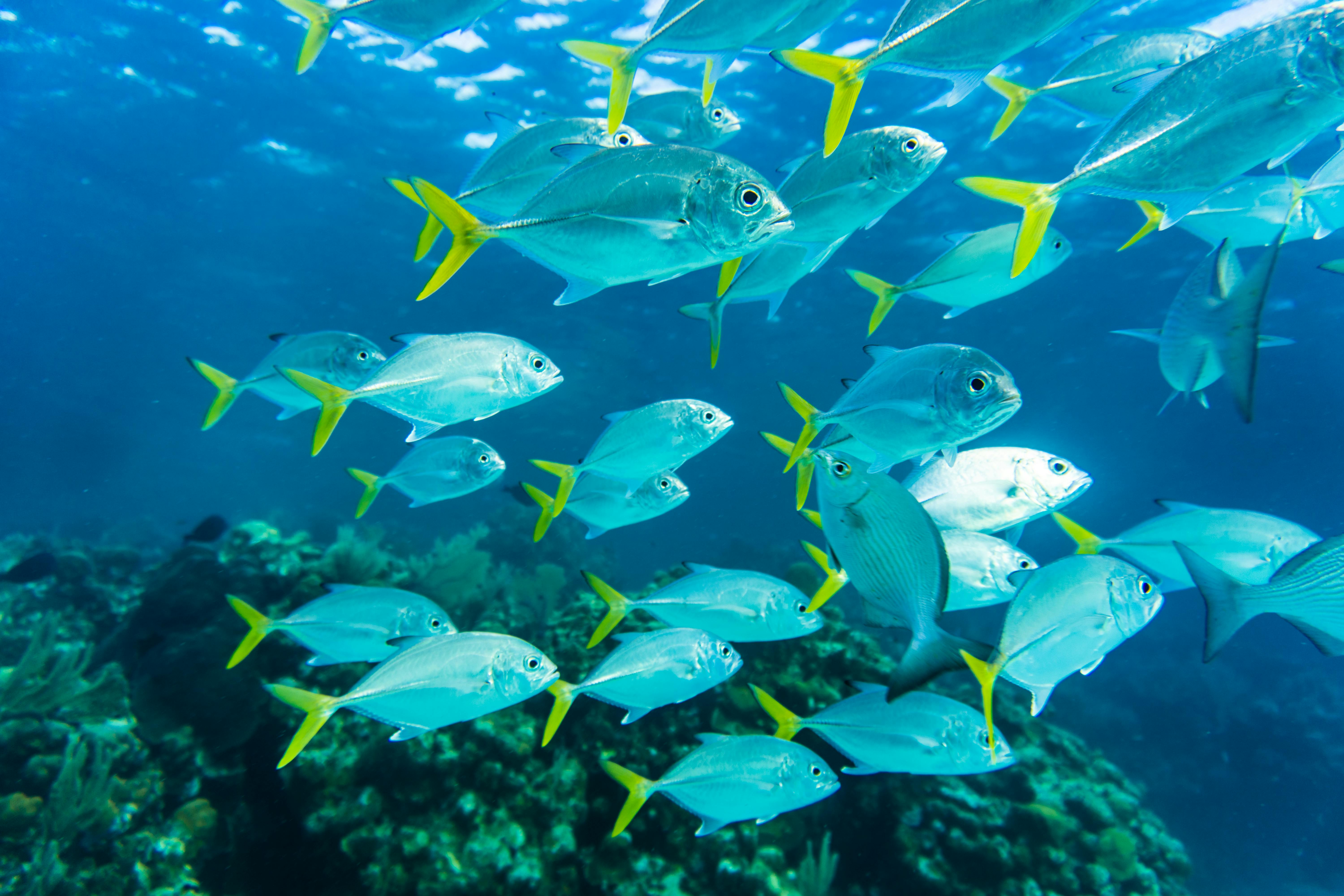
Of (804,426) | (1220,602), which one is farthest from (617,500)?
(1220,602)

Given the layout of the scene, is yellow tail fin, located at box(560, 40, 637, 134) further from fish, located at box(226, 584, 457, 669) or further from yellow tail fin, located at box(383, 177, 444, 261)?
fish, located at box(226, 584, 457, 669)

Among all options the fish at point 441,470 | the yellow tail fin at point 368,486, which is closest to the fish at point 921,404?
the fish at point 441,470

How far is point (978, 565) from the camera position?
2936mm

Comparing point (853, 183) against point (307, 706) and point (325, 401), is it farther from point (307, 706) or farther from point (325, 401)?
point (307, 706)

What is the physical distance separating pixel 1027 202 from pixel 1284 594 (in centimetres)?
186

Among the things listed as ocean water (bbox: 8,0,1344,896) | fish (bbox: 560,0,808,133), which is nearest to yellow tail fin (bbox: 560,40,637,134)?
fish (bbox: 560,0,808,133)

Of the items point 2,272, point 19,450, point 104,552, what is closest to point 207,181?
point 104,552

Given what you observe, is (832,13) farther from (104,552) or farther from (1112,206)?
(1112,206)

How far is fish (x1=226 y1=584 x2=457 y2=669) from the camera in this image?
3266 mm

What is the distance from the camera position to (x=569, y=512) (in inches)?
165

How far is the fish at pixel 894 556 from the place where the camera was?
60.8 inches

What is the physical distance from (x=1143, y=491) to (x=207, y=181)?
59.0m

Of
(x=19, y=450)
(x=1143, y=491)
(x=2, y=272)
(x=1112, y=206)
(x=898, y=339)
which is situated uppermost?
(x=1112, y=206)

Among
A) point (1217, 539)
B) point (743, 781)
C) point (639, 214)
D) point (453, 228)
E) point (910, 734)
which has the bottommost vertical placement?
point (743, 781)
